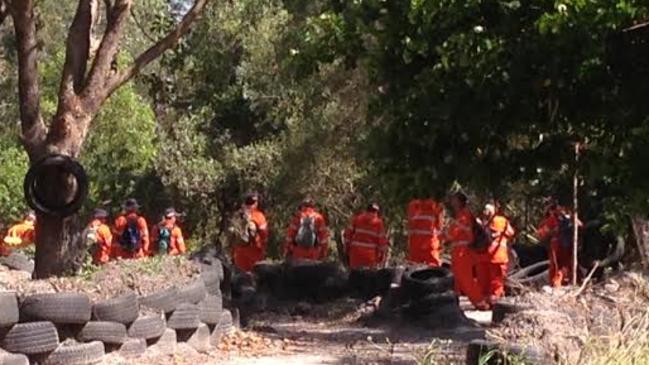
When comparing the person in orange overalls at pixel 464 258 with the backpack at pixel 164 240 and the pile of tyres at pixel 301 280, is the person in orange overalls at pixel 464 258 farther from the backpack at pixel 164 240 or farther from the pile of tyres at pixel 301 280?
the backpack at pixel 164 240

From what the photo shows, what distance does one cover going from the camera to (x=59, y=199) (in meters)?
13.6

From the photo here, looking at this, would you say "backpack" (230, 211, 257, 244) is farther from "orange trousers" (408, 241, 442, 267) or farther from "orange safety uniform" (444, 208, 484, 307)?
"orange safety uniform" (444, 208, 484, 307)

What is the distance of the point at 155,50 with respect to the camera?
46.4 feet

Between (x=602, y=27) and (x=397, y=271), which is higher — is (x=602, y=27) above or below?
above

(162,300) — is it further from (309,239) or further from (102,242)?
(102,242)

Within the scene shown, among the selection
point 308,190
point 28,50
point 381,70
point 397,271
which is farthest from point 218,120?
point 381,70

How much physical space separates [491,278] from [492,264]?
6.7 inches

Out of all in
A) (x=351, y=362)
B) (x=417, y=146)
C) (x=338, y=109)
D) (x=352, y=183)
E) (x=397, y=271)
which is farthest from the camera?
(x=352, y=183)

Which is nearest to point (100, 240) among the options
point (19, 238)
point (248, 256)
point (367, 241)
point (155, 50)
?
point (19, 238)

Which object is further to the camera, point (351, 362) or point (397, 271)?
point (397, 271)

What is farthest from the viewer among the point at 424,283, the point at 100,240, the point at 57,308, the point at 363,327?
the point at 100,240

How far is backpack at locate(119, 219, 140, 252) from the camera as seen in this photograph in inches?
875

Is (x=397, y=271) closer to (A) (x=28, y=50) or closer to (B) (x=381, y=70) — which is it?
(A) (x=28, y=50)

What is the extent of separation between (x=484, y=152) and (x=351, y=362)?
194 inches
